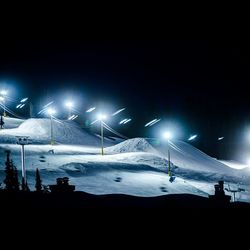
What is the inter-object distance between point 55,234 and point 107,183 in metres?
18.7

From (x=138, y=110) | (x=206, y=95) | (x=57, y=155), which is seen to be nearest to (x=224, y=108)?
(x=206, y=95)

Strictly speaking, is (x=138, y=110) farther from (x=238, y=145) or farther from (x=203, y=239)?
(x=203, y=239)

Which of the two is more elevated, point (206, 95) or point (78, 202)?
point (206, 95)

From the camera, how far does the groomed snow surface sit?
970 inches

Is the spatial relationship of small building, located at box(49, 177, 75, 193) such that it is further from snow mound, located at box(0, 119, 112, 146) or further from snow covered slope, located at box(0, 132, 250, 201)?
snow mound, located at box(0, 119, 112, 146)

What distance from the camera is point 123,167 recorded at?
1224 inches

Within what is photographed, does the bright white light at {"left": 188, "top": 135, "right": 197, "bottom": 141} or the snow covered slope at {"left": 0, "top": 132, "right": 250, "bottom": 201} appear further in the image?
the bright white light at {"left": 188, "top": 135, "right": 197, "bottom": 141}

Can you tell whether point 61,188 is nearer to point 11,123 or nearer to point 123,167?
point 123,167

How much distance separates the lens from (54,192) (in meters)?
9.38

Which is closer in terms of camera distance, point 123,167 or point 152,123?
point 123,167

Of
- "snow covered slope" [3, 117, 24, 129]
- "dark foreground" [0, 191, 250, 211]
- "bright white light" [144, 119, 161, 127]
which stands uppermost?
"bright white light" [144, 119, 161, 127]

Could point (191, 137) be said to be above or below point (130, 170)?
above

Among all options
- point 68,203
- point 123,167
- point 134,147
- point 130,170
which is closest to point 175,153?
point 134,147

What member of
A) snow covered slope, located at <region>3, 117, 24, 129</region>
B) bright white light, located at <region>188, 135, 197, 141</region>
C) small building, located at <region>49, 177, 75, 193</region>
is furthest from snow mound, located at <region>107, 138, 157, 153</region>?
bright white light, located at <region>188, 135, 197, 141</region>
